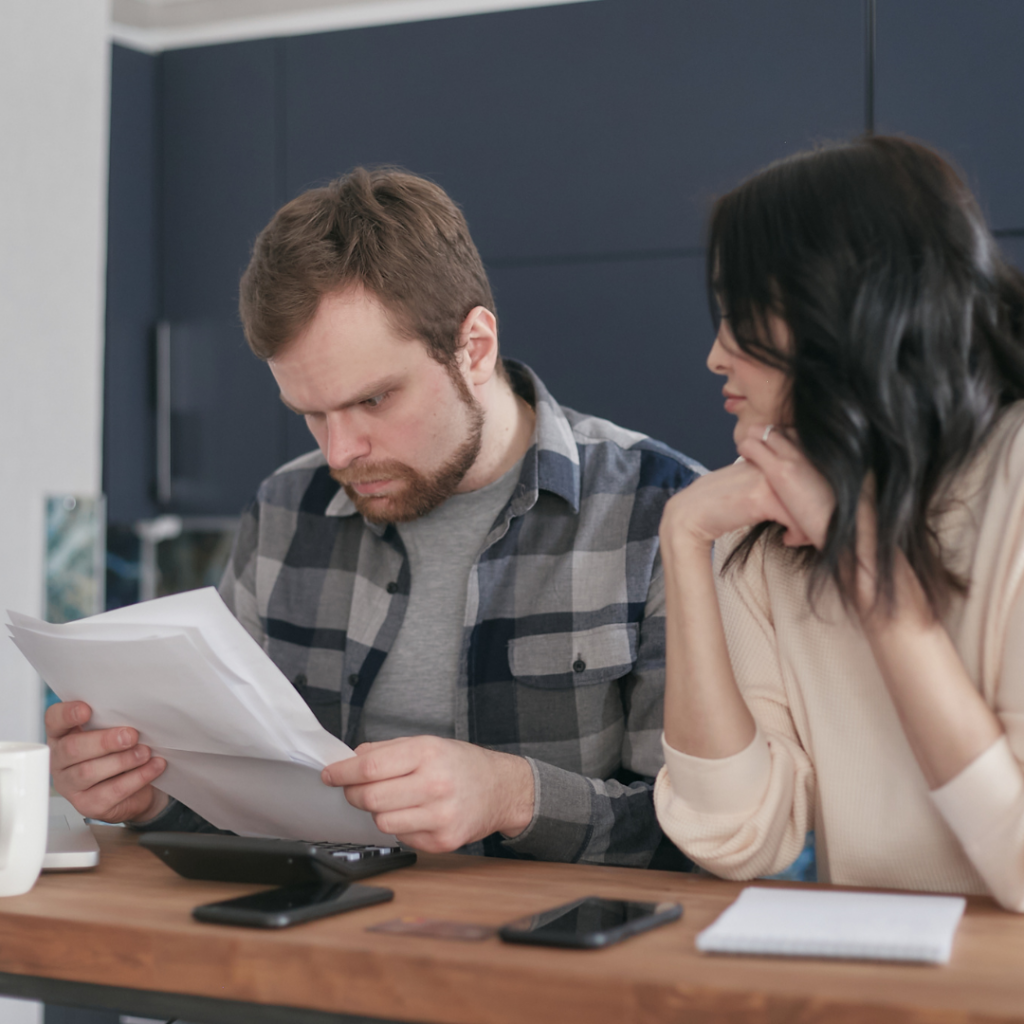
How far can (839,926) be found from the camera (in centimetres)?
Answer: 78

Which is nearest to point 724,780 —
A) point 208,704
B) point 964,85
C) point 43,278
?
point 208,704

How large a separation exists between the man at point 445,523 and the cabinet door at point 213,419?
95 cm

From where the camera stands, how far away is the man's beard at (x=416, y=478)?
61.1 inches

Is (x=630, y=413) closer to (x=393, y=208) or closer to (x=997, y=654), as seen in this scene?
(x=393, y=208)

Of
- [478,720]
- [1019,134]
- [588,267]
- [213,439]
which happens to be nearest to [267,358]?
[478,720]

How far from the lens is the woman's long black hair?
0.97 meters

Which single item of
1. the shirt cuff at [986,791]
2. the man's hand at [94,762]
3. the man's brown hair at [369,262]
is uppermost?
the man's brown hair at [369,262]

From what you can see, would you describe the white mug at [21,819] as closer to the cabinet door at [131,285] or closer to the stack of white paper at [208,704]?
the stack of white paper at [208,704]

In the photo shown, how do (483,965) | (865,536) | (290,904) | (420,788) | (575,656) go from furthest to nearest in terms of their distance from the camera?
(575,656) < (420,788) < (865,536) < (290,904) < (483,965)

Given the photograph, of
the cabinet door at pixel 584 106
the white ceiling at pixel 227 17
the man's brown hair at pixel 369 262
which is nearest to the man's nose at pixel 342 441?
the man's brown hair at pixel 369 262

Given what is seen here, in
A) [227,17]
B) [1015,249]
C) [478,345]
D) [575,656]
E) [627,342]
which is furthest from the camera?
[227,17]

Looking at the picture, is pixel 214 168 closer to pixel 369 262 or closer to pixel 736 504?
pixel 369 262

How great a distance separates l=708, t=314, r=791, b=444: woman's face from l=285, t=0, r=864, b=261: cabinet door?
107 cm

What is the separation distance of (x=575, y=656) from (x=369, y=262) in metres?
0.58
